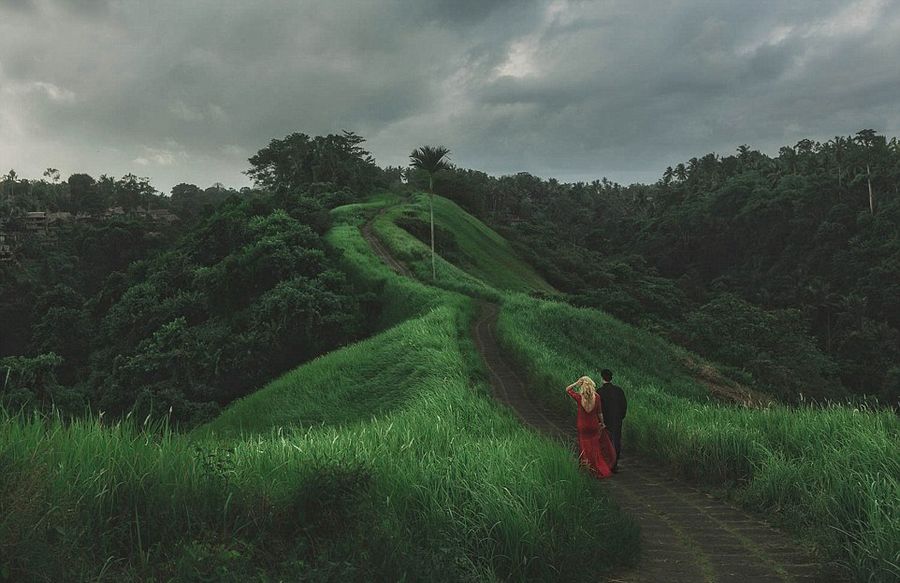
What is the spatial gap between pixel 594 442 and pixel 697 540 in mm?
2633

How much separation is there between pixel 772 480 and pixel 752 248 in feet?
299

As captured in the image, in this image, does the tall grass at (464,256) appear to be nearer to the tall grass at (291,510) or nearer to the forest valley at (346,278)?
the forest valley at (346,278)

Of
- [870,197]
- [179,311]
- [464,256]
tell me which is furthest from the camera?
[870,197]

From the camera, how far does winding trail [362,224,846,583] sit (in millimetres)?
4148

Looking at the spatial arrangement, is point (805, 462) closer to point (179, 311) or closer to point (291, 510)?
point (291, 510)

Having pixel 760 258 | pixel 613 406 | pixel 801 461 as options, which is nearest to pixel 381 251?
pixel 613 406

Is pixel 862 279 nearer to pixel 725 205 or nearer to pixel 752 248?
pixel 752 248

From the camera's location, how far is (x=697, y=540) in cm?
491

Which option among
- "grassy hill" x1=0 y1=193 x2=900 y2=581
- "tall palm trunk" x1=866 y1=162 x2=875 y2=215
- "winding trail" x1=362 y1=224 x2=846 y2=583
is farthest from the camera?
"tall palm trunk" x1=866 y1=162 x2=875 y2=215

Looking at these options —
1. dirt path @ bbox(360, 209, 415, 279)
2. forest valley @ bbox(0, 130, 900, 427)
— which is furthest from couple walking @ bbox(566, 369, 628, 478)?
dirt path @ bbox(360, 209, 415, 279)

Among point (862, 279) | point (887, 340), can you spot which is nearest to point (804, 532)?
point (887, 340)

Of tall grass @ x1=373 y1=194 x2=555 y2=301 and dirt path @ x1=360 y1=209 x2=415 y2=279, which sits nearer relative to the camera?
tall grass @ x1=373 y1=194 x2=555 y2=301

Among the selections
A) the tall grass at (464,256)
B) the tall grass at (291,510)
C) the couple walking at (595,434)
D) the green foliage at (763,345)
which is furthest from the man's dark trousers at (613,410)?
the green foliage at (763,345)

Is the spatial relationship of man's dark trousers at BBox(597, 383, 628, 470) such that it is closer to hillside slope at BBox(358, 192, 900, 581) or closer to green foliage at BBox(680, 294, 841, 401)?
hillside slope at BBox(358, 192, 900, 581)
